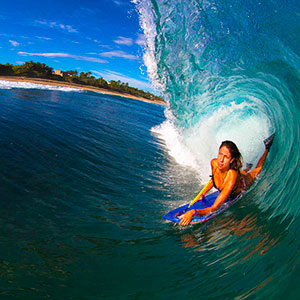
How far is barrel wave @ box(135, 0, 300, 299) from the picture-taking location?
283 cm

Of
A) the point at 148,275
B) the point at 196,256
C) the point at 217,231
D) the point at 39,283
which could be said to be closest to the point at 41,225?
the point at 39,283

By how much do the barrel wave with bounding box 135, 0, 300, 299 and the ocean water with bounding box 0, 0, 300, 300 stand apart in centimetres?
3

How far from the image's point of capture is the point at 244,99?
32.4 feet

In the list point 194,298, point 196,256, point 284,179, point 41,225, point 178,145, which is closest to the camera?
point 194,298

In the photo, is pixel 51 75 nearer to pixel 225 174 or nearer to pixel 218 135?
pixel 218 135

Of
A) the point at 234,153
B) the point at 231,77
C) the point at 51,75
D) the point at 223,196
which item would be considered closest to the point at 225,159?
the point at 234,153

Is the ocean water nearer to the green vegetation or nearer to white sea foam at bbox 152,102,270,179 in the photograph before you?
white sea foam at bbox 152,102,270,179

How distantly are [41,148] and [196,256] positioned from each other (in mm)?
5284

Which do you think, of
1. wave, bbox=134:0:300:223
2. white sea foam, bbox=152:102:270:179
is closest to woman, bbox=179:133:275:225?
wave, bbox=134:0:300:223

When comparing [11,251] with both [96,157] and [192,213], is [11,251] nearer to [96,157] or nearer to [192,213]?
[192,213]

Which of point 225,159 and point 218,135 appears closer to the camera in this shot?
point 225,159

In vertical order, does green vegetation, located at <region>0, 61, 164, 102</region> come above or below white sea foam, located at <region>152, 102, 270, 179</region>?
above

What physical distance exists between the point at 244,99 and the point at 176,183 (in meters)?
5.78

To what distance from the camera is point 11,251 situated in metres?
2.71
